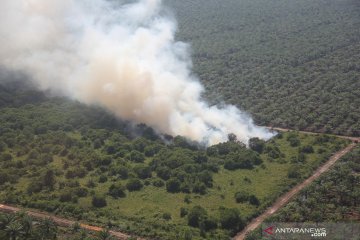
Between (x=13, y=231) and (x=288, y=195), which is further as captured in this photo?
(x=288, y=195)

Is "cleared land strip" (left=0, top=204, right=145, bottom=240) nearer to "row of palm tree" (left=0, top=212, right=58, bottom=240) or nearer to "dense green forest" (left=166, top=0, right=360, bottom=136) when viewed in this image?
"row of palm tree" (left=0, top=212, right=58, bottom=240)

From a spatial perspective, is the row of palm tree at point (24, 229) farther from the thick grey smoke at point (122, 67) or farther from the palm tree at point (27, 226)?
the thick grey smoke at point (122, 67)

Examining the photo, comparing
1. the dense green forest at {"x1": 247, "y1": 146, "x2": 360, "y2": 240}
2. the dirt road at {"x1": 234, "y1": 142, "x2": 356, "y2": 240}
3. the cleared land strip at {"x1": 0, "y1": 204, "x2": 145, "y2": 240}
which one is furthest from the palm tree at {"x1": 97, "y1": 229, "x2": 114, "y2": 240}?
the dense green forest at {"x1": 247, "y1": 146, "x2": 360, "y2": 240}

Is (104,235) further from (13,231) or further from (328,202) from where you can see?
(328,202)

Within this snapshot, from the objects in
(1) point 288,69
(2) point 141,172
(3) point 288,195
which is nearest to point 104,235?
(2) point 141,172

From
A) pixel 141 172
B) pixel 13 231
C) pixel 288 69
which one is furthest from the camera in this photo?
pixel 288 69
